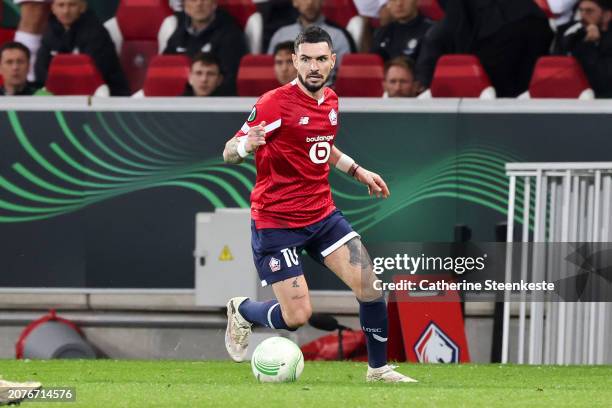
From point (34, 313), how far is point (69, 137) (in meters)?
1.59

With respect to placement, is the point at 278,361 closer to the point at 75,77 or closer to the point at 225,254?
the point at 225,254

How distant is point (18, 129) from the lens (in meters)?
13.6

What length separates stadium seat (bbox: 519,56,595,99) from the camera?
1302 cm

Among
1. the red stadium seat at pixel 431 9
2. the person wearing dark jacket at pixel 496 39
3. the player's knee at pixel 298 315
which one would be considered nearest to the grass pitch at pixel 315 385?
the player's knee at pixel 298 315

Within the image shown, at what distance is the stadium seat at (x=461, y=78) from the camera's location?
43.2ft

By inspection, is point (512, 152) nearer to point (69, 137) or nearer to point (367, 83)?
point (367, 83)

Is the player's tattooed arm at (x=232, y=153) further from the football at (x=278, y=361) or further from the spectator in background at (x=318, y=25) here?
the spectator in background at (x=318, y=25)

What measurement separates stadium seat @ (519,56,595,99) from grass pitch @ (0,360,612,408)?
2784mm

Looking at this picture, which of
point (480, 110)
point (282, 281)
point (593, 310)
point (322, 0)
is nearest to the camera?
point (282, 281)

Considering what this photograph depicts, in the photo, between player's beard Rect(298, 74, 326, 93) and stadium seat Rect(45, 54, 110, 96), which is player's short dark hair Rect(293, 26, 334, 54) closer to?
player's beard Rect(298, 74, 326, 93)

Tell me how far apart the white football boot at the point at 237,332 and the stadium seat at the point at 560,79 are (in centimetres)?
414

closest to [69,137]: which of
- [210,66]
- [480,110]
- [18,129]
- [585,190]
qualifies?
[18,129]

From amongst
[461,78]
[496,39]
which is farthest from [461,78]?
[496,39]

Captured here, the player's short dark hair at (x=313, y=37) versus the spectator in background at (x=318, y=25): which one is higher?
the spectator in background at (x=318, y=25)
